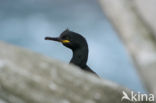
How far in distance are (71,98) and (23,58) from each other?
518mm

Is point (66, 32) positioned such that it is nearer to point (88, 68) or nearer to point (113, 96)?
point (88, 68)

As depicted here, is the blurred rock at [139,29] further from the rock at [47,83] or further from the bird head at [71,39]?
the bird head at [71,39]

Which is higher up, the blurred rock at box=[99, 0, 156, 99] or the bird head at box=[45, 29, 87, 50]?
the bird head at box=[45, 29, 87, 50]

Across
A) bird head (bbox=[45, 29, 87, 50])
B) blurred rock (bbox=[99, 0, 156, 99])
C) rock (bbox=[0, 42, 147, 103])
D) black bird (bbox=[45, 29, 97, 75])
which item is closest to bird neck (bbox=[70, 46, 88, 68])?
black bird (bbox=[45, 29, 97, 75])

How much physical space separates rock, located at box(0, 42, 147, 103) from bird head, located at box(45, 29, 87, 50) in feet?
30.9

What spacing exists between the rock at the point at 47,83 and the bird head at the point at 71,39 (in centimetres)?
941

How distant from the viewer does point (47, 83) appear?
6.93ft

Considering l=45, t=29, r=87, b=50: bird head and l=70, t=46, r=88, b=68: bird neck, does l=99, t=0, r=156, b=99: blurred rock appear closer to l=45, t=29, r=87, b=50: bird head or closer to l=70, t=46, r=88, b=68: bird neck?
l=45, t=29, r=87, b=50: bird head

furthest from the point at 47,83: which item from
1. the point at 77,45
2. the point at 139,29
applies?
the point at 77,45

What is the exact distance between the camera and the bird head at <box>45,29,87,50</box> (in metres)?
11.7

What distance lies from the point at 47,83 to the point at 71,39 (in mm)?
9762

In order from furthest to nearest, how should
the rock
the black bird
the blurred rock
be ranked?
1. the black bird
2. the rock
3. the blurred rock

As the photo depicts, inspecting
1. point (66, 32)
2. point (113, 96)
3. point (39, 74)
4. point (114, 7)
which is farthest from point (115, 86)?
point (66, 32)

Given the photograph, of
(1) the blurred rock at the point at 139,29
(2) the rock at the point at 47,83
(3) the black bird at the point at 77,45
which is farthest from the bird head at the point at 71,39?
(1) the blurred rock at the point at 139,29
